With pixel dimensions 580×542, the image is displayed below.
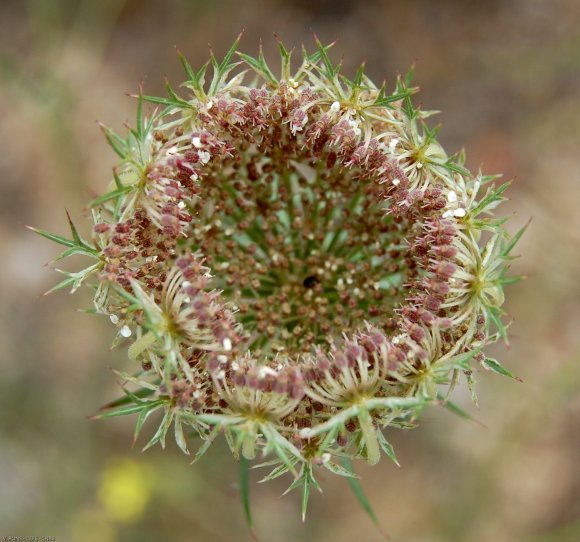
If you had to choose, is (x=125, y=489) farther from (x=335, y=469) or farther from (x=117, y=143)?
(x=117, y=143)

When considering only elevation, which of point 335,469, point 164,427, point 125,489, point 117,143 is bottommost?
point 125,489

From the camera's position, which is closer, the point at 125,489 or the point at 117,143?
the point at 117,143

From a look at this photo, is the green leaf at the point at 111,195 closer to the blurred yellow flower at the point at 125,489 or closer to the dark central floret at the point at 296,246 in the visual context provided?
the dark central floret at the point at 296,246

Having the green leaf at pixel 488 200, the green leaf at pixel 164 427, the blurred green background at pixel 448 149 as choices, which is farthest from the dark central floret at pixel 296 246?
the blurred green background at pixel 448 149

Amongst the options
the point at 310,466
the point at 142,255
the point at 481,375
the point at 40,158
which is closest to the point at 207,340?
the point at 142,255

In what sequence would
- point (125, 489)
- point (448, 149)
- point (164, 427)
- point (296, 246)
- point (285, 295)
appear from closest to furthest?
point (164, 427) → point (285, 295) → point (296, 246) → point (125, 489) → point (448, 149)

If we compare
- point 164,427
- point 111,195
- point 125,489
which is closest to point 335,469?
point 164,427

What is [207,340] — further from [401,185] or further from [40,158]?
[40,158]
